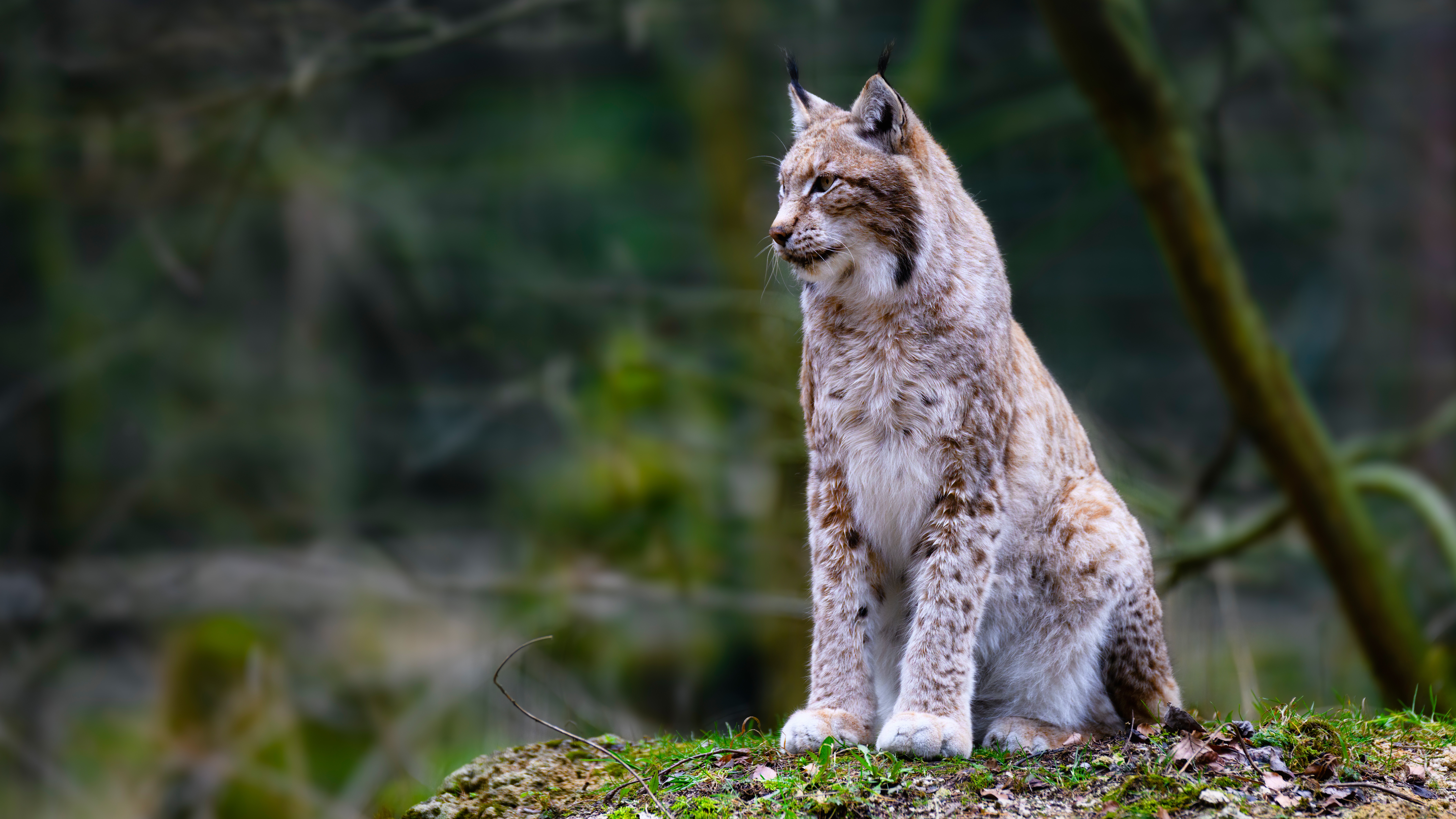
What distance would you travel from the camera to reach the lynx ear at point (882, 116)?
3.60 m

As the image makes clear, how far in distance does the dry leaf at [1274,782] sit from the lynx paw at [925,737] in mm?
800

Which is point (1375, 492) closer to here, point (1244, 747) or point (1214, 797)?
point (1244, 747)

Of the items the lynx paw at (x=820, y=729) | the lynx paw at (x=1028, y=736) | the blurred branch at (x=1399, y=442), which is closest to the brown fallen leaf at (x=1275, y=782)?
the lynx paw at (x=1028, y=736)

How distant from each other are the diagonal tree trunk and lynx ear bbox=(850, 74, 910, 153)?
2.47 metres

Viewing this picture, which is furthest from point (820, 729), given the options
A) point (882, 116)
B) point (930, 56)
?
point (930, 56)

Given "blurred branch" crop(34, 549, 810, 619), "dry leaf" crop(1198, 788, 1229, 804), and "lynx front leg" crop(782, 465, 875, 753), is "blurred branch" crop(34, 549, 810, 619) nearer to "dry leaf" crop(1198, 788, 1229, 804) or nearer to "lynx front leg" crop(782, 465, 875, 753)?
"lynx front leg" crop(782, 465, 875, 753)

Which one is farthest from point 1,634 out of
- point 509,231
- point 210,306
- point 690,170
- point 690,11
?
point 690,11

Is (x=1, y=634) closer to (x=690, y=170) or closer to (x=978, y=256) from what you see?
(x=690, y=170)

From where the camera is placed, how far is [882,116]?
3637mm

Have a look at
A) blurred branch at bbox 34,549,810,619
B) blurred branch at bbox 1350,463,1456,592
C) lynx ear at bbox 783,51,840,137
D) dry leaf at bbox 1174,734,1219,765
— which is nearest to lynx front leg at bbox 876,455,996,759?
dry leaf at bbox 1174,734,1219,765

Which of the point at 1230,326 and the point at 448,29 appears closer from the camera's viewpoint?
the point at 1230,326

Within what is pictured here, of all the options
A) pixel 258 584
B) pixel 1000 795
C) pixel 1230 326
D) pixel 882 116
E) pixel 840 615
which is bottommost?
pixel 258 584

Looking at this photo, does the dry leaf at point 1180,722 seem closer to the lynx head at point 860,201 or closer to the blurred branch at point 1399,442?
the lynx head at point 860,201

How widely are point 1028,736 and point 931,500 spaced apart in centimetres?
81
